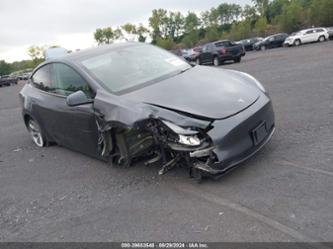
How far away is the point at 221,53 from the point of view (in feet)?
77.1

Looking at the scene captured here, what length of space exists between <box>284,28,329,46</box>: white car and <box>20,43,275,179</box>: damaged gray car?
34093 mm

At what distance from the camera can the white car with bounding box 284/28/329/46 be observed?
35469mm

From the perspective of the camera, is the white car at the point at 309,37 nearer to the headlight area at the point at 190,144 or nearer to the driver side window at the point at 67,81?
the driver side window at the point at 67,81

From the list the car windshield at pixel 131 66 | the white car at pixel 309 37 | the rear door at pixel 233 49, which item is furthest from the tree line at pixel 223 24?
the car windshield at pixel 131 66

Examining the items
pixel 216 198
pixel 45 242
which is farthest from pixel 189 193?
pixel 45 242

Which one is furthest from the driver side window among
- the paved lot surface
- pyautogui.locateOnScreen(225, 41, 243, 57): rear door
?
pyautogui.locateOnScreen(225, 41, 243, 57): rear door

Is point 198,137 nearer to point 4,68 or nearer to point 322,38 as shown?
point 322,38

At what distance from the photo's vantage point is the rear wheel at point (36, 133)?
6.53m

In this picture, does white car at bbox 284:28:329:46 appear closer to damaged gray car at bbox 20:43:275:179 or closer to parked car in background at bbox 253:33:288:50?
parked car in background at bbox 253:33:288:50

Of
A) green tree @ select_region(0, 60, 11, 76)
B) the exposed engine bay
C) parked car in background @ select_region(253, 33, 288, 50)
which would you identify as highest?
the exposed engine bay

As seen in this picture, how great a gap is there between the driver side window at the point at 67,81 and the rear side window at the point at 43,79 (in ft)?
0.58

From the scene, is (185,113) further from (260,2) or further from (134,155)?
(260,2)

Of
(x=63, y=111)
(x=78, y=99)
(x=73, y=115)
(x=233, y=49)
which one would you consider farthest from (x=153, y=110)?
(x=233, y=49)

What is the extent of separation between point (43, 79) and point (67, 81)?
1045 mm
